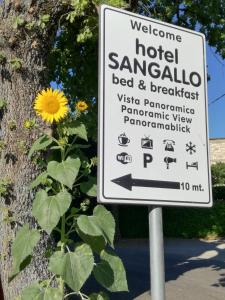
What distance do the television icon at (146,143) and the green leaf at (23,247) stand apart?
1.12m

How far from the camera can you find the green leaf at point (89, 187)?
3221 mm

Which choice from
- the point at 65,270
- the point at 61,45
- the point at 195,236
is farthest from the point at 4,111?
the point at 195,236

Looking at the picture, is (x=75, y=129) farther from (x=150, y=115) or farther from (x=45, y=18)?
(x=45, y=18)

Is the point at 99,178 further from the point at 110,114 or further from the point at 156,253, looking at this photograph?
the point at 156,253

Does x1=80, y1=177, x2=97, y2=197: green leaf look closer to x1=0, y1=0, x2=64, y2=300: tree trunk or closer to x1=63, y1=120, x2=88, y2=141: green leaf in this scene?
x1=63, y1=120, x2=88, y2=141: green leaf

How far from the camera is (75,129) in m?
3.11

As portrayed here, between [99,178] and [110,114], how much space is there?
239 millimetres

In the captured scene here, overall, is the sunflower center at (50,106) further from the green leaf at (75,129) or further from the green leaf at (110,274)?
the green leaf at (110,274)

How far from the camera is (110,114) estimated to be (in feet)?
6.84

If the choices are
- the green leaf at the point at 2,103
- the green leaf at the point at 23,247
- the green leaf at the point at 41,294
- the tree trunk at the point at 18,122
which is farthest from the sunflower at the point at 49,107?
the green leaf at the point at 2,103

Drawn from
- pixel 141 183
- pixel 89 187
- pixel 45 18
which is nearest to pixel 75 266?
pixel 89 187

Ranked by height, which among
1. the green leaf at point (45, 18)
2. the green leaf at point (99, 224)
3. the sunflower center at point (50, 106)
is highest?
the green leaf at point (45, 18)

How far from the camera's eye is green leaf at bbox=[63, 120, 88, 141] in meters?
3.09

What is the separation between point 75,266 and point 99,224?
251mm
